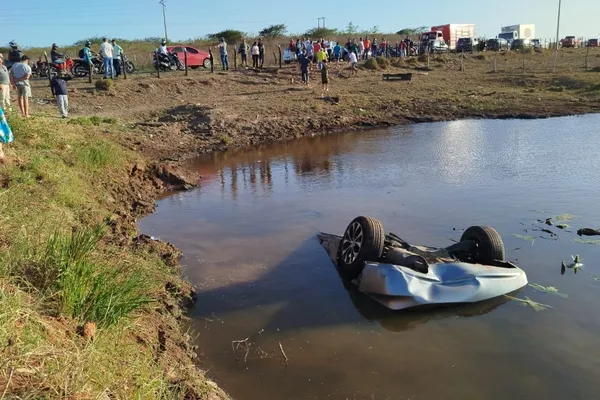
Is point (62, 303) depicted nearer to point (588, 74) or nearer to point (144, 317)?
point (144, 317)

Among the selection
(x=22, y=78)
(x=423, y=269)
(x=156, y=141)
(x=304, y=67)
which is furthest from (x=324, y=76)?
(x=423, y=269)

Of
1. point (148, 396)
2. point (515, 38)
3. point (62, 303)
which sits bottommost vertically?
point (148, 396)

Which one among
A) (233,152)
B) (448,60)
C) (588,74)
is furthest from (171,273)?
(448,60)

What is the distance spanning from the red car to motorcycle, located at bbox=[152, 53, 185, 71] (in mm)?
933

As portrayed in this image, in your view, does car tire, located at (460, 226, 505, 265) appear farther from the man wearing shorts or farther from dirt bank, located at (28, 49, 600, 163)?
the man wearing shorts

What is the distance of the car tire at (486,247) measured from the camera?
7203mm

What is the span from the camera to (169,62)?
28922mm

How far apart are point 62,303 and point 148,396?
1320 millimetres

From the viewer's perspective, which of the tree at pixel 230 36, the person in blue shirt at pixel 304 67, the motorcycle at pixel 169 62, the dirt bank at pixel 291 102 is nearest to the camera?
the dirt bank at pixel 291 102

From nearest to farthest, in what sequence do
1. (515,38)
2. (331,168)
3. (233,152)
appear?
(331,168) → (233,152) → (515,38)

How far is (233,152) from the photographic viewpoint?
18.0 meters

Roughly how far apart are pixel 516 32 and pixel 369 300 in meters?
64.2

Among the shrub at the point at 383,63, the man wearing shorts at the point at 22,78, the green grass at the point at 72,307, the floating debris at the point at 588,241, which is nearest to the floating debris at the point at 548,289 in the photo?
the floating debris at the point at 588,241

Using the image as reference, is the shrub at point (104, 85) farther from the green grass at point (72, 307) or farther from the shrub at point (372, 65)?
the shrub at point (372, 65)
